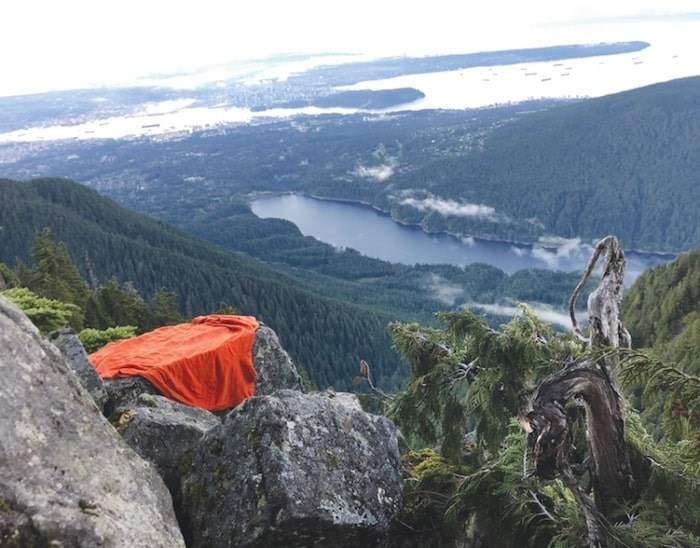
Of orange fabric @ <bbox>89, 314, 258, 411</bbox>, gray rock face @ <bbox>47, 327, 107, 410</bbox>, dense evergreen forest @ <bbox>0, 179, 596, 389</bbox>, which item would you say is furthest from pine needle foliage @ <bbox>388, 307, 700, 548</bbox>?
dense evergreen forest @ <bbox>0, 179, 596, 389</bbox>

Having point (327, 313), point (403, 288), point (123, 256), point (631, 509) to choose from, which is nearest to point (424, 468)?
point (631, 509)

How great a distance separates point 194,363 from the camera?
13.6 meters

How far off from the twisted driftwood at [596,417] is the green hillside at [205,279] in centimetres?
9718

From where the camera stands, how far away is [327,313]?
121 metres

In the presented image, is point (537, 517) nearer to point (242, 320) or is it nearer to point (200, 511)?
point (200, 511)

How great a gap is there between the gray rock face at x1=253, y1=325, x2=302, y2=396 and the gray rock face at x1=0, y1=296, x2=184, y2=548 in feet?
24.7

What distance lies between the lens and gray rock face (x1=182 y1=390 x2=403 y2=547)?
7395 millimetres

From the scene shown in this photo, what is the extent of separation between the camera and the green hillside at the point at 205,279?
113500 mm

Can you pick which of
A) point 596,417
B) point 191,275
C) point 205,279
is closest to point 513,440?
point 596,417

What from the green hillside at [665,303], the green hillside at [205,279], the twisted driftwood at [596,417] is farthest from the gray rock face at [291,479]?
the green hillside at [205,279]

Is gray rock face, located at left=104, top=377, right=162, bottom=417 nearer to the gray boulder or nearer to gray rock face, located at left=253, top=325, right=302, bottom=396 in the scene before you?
the gray boulder

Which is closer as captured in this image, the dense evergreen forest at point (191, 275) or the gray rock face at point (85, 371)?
the gray rock face at point (85, 371)

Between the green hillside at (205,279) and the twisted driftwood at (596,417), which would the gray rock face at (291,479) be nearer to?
the twisted driftwood at (596,417)

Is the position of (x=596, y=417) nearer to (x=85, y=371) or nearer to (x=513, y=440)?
(x=513, y=440)
